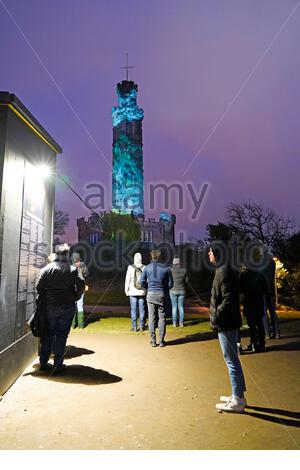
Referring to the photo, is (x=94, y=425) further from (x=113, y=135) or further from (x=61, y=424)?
(x=113, y=135)

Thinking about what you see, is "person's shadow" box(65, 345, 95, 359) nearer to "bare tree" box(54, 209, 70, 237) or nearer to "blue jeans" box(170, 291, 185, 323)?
"blue jeans" box(170, 291, 185, 323)

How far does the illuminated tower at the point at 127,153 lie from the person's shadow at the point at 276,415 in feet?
219

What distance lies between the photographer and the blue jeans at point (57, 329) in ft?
17.1

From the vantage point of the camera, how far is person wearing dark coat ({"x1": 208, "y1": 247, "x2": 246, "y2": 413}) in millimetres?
3641

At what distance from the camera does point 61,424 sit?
10.9ft

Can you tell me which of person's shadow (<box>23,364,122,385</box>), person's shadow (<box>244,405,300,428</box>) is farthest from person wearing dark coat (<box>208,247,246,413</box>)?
person's shadow (<box>23,364,122,385</box>)

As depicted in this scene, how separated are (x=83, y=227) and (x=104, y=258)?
83.5 ft

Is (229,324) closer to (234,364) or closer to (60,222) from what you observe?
(234,364)

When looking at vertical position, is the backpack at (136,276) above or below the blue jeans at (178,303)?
above

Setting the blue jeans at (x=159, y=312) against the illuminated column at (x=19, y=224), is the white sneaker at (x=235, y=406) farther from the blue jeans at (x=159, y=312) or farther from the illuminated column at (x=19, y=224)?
the blue jeans at (x=159, y=312)

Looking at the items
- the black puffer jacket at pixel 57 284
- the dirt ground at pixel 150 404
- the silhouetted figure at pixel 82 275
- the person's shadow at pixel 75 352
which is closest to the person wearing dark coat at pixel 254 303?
the dirt ground at pixel 150 404

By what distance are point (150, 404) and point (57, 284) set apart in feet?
7.76
